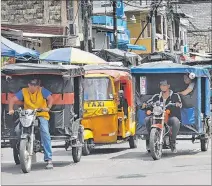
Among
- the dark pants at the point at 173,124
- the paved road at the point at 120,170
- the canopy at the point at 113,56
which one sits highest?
the canopy at the point at 113,56

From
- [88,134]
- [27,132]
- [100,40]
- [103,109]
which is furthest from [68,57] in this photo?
[100,40]

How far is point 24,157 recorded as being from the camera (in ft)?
35.3

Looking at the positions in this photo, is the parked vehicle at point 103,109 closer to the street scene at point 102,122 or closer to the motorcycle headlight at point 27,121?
the street scene at point 102,122

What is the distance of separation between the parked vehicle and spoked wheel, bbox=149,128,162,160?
1986mm

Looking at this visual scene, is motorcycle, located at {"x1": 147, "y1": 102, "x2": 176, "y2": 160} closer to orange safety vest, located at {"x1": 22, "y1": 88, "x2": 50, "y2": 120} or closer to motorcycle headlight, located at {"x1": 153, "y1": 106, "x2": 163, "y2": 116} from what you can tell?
motorcycle headlight, located at {"x1": 153, "y1": 106, "x2": 163, "y2": 116}

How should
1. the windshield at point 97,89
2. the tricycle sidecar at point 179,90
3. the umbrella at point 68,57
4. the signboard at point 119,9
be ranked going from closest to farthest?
the tricycle sidecar at point 179,90 → the windshield at point 97,89 → the umbrella at point 68,57 → the signboard at point 119,9

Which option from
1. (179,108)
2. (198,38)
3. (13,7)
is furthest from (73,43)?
(198,38)

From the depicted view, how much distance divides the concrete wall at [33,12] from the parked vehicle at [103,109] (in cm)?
1706

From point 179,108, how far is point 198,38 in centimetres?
5543

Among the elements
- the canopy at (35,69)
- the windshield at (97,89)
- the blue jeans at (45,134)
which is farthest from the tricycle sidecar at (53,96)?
the windshield at (97,89)

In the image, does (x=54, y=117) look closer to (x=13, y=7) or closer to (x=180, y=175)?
(x=180, y=175)

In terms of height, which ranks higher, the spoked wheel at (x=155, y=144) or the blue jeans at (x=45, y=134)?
the blue jeans at (x=45, y=134)

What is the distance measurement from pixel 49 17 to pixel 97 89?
18091 mm

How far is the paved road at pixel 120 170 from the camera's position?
9615 millimetres
